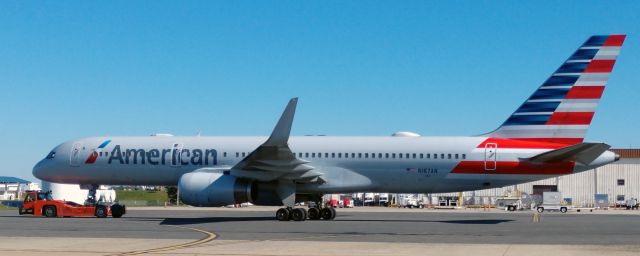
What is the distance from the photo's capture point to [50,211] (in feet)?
135

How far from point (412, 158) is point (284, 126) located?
724 centimetres

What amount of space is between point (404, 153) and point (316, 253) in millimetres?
19050

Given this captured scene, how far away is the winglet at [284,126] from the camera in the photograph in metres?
30.9

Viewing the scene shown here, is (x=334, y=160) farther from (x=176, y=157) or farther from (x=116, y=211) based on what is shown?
(x=116, y=211)

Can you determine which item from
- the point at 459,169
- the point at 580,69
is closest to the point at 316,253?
the point at 459,169

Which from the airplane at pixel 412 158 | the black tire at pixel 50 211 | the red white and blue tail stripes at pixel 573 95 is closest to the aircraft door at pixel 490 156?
the airplane at pixel 412 158

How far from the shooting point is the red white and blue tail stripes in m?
35.2

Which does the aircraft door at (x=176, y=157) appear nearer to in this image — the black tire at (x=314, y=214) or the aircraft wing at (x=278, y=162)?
the aircraft wing at (x=278, y=162)

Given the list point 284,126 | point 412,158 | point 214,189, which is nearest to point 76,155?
point 214,189

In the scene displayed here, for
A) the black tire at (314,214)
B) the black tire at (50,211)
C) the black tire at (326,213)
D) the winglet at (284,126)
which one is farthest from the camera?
the black tire at (50,211)

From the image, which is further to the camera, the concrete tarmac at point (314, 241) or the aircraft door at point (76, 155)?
the aircraft door at point (76, 155)

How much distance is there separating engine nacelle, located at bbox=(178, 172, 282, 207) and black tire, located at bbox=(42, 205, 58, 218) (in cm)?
925

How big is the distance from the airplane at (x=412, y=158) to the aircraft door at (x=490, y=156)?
42mm

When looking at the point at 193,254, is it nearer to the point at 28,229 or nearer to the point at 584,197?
the point at 28,229
